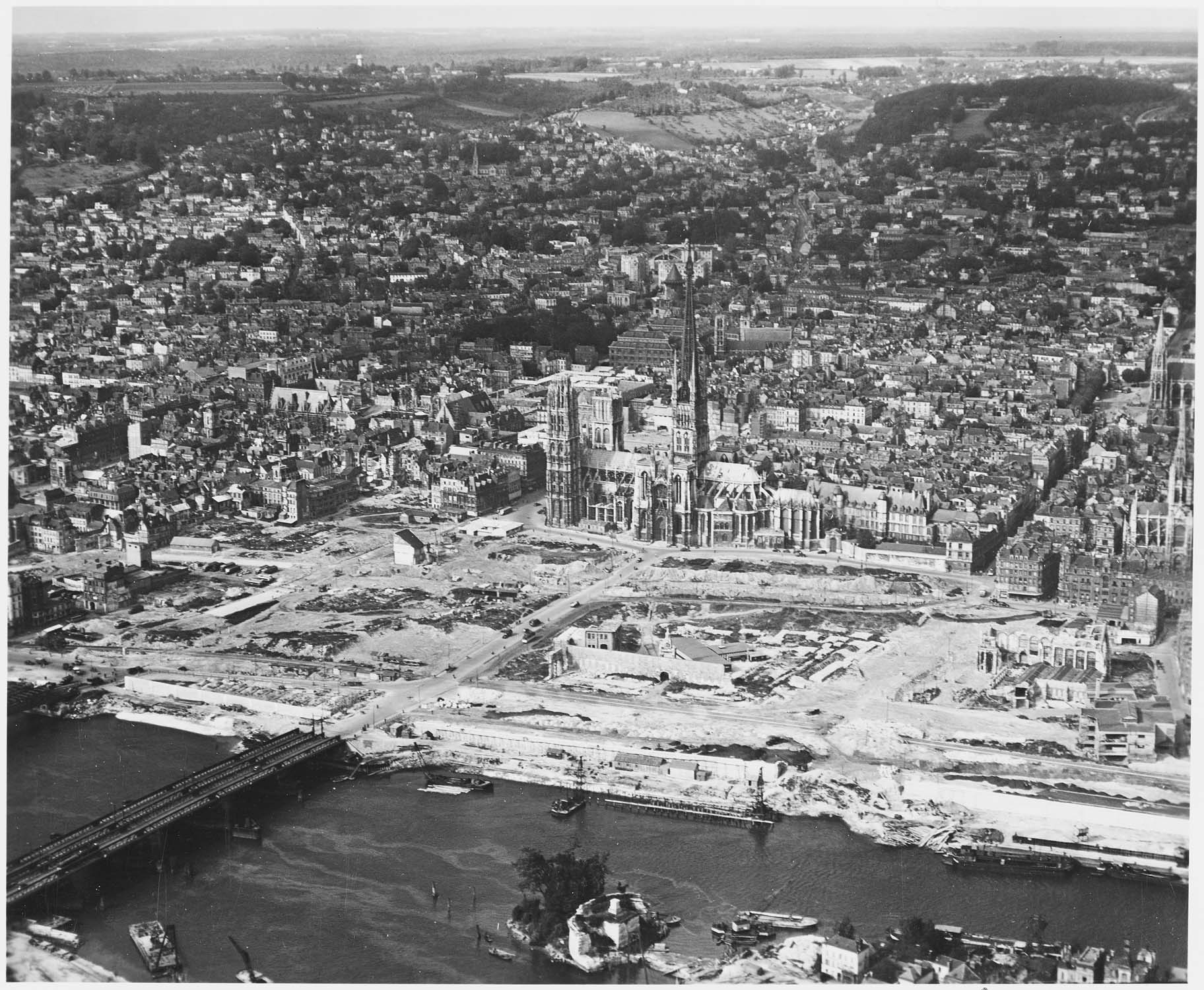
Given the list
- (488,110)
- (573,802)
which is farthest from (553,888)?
(488,110)

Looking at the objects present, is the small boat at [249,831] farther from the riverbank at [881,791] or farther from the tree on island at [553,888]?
the tree on island at [553,888]

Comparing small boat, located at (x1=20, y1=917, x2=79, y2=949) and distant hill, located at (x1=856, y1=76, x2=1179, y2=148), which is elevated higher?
distant hill, located at (x1=856, y1=76, x2=1179, y2=148)

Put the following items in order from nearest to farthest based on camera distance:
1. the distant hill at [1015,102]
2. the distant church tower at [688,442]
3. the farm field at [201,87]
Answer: the distant church tower at [688,442] → the distant hill at [1015,102] → the farm field at [201,87]

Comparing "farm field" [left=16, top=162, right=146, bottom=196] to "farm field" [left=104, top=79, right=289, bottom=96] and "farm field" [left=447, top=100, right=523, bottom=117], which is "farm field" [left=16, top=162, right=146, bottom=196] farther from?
"farm field" [left=447, top=100, right=523, bottom=117]

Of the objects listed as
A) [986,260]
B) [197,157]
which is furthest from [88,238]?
[986,260]

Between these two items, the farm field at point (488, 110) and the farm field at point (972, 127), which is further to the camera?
the farm field at point (488, 110)

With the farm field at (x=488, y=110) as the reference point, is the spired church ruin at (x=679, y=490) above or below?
below

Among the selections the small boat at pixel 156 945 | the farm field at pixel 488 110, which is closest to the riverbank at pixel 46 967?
the small boat at pixel 156 945

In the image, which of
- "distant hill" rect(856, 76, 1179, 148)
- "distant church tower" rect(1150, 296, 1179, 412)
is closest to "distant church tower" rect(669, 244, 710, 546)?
"distant church tower" rect(1150, 296, 1179, 412)
